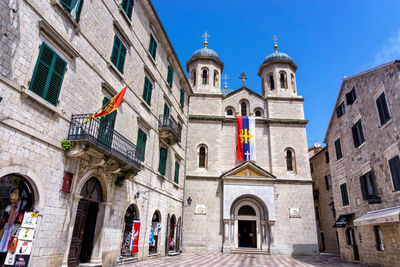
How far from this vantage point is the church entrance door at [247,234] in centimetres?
2286

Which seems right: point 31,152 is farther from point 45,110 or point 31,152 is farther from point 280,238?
point 280,238

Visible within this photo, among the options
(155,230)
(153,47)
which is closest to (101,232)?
(155,230)

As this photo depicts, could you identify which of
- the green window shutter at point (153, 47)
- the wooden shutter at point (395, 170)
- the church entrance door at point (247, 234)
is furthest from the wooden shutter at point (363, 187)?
the green window shutter at point (153, 47)

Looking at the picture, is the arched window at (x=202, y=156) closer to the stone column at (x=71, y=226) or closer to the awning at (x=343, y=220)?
the awning at (x=343, y=220)

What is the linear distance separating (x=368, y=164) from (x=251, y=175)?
379 inches

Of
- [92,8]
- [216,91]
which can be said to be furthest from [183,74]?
[92,8]

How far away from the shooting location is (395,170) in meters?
12.1

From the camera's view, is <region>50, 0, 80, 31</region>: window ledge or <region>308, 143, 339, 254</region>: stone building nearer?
<region>50, 0, 80, 31</region>: window ledge

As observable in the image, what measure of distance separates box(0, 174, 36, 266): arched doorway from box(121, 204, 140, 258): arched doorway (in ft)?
18.9

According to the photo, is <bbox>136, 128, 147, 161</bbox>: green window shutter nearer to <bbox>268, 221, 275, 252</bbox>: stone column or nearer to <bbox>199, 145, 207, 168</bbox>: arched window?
<bbox>199, 145, 207, 168</bbox>: arched window

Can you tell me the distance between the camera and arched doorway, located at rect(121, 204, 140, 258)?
1215cm

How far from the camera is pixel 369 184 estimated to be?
14781 millimetres

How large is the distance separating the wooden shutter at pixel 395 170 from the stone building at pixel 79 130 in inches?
465

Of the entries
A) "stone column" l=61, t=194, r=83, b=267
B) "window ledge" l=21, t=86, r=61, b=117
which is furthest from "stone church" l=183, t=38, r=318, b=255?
"window ledge" l=21, t=86, r=61, b=117
